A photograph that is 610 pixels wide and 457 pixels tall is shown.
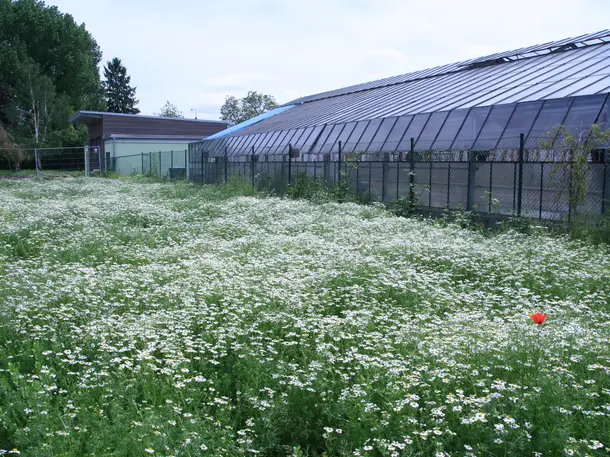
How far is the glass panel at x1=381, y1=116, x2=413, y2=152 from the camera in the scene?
19.3 metres

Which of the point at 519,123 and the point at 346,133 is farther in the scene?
the point at 346,133

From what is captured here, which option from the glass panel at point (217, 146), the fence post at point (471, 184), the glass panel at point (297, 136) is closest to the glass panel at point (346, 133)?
the glass panel at point (297, 136)

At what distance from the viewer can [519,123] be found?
49.5ft

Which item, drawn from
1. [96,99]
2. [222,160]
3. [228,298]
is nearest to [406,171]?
[228,298]

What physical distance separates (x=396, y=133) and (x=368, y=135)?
176 cm

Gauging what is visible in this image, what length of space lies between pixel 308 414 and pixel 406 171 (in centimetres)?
1437

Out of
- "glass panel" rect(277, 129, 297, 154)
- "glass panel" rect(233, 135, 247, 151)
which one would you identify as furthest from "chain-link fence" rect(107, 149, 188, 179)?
"glass panel" rect(277, 129, 297, 154)

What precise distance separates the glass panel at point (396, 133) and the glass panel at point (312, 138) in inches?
205

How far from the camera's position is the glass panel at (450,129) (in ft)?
55.5

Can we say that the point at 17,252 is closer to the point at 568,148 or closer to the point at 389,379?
the point at 389,379

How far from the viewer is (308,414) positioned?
396 centimetres

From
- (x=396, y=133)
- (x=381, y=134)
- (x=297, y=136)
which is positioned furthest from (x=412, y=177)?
(x=297, y=136)

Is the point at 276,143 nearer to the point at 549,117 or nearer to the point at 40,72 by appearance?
the point at 549,117

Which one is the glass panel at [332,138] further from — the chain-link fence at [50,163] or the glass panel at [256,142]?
the chain-link fence at [50,163]
